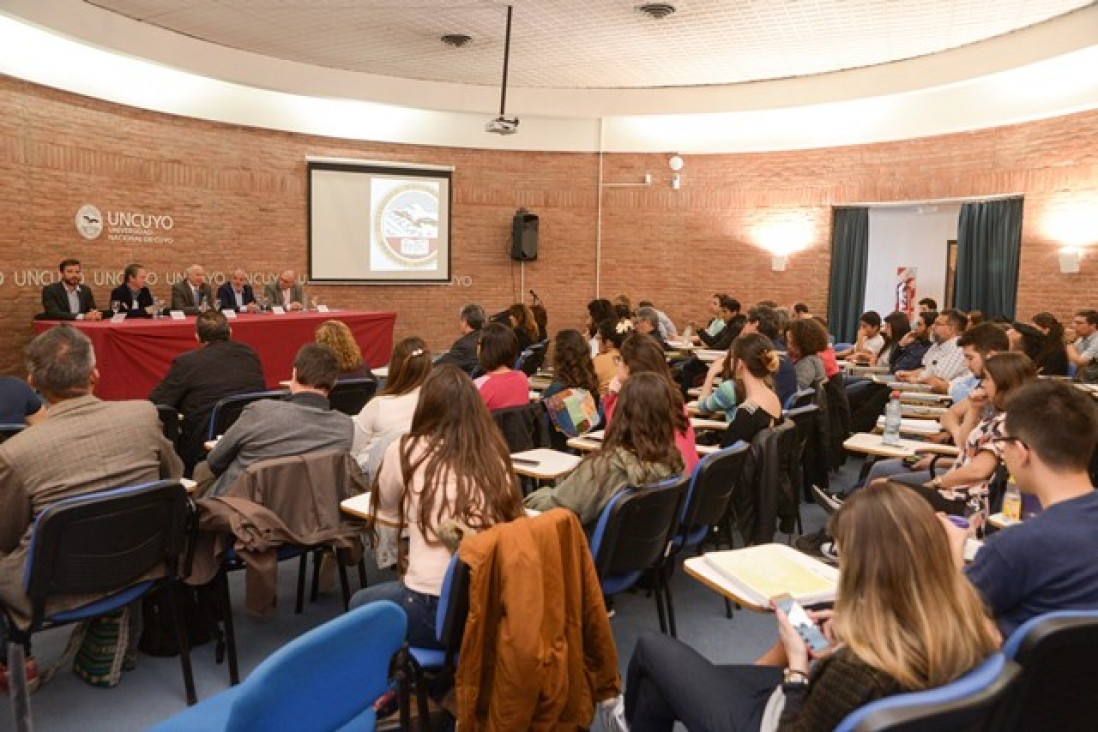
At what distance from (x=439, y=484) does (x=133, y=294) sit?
8.16m

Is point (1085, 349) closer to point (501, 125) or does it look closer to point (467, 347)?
point (467, 347)

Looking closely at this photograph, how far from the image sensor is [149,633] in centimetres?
375

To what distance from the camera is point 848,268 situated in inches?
500

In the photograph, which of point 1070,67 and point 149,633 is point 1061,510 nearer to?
point 149,633

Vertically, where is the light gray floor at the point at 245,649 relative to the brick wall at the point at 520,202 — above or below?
below

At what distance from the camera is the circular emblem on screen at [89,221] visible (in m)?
9.88

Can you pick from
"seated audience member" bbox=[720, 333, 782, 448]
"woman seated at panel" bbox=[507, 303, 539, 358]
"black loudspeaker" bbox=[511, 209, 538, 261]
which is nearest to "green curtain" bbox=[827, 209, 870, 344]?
"black loudspeaker" bbox=[511, 209, 538, 261]

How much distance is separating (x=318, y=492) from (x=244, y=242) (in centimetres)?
922

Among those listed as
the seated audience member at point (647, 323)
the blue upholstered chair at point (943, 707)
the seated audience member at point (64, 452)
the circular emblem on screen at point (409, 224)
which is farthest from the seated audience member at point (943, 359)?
the circular emblem on screen at point (409, 224)

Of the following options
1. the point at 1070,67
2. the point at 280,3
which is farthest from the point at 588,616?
the point at 1070,67

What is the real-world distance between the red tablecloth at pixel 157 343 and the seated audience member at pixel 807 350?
5.56 metres

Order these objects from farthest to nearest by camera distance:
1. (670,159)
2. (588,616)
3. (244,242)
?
(670,159) → (244,242) → (588,616)

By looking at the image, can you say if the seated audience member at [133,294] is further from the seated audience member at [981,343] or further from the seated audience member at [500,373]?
the seated audience member at [981,343]

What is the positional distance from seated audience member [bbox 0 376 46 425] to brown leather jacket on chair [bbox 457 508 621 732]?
323cm
